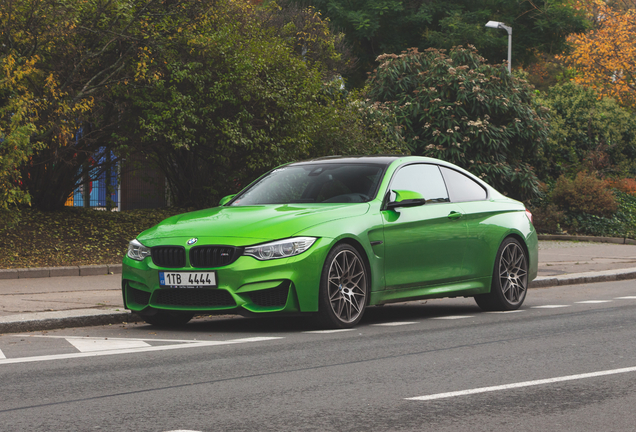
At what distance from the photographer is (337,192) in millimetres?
9578

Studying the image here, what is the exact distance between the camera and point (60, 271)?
14.2m

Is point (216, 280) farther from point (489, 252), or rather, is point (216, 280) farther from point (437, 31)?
point (437, 31)

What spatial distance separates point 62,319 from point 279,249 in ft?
8.12

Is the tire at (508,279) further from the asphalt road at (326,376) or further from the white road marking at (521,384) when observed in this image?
the white road marking at (521,384)

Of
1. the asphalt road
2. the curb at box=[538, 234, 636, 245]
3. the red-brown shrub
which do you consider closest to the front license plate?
the asphalt road

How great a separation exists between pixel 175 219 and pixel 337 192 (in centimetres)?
165

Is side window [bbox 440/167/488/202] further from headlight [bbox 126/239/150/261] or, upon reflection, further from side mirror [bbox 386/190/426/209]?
headlight [bbox 126/239/150/261]

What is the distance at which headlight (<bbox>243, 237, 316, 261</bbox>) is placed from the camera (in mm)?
8305

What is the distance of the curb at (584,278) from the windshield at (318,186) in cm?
564

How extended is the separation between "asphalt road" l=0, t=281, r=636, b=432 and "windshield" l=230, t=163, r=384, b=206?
1.27m

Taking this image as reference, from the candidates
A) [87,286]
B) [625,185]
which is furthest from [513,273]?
[625,185]

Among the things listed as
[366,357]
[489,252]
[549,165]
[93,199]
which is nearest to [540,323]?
[489,252]

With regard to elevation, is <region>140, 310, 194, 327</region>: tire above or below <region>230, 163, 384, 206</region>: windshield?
below

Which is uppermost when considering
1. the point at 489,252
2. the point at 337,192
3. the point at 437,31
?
the point at 437,31
